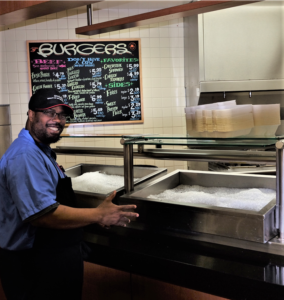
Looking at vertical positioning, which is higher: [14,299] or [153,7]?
[153,7]

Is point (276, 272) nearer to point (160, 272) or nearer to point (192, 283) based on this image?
point (192, 283)

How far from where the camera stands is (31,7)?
1.71 meters

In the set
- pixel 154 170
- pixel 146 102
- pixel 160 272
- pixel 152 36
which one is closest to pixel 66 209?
pixel 160 272

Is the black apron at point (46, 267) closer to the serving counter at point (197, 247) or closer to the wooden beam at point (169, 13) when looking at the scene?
the serving counter at point (197, 247)

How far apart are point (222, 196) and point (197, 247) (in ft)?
1.27

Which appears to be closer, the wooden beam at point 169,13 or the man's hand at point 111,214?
the man's hand at point 111,214

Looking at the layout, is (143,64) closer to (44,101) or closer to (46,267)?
(44,101)

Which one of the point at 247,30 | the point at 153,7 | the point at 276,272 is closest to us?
the point at 276,272

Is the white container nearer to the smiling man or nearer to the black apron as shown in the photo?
the smiling man

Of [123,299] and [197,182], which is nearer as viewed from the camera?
[123,299]

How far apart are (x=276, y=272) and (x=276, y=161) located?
43 cm

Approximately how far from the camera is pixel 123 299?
1530mm

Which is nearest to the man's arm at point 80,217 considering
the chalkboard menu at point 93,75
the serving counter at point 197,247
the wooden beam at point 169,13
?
the serving counter at point 197,247

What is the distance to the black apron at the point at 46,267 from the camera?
4.55 ft
